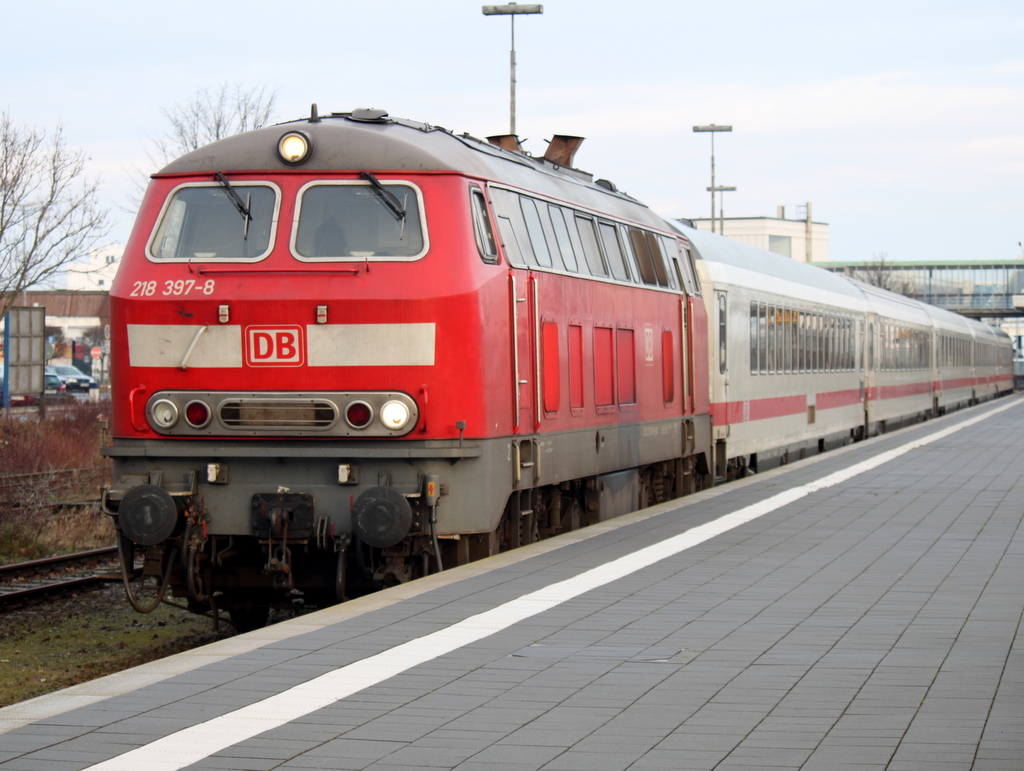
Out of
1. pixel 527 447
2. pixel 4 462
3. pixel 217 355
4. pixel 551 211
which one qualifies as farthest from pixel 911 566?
pixel 4 462

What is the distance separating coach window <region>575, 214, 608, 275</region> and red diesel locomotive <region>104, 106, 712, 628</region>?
78.8 inches

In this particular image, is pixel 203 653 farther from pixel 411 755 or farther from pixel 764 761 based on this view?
pixel 764 761

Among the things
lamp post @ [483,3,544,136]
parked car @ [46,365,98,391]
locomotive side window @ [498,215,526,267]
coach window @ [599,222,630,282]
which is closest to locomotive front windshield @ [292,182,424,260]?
locomotive side window @ [498,215,526,267]

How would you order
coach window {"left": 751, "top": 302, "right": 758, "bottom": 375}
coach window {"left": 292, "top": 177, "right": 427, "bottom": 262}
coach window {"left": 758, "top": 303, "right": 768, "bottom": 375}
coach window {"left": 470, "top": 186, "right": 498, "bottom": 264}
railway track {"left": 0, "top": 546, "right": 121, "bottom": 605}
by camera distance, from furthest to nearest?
coach window {"left": 758, "top": 303, "right": 768, "bottom": 375} < coach window {"left": 751, "top": 302, "right": 758, "bottom": 375} < railway track {"left": 0, "top": 546, "right": 121, "bottom": 605} < coach window {"left": 470, "top": 186, "right": 498, "bottom": 264} < coach window {"left": 292, "top": 177, "right": 427, "bottom": 262}

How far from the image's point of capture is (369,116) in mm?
9906

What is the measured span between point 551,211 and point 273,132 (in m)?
2.63

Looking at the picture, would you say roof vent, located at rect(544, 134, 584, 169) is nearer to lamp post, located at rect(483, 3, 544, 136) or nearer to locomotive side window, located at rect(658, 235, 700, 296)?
locomotive side window, located at rect(658, 235, 700, 296)

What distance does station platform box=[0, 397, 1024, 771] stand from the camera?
16.5 ft

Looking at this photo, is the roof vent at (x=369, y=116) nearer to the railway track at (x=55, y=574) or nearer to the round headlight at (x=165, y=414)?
the round headlight at (x=165, y=414)

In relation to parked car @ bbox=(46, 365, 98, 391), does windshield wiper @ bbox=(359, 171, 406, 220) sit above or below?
above

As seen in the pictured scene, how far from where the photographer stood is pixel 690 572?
9.54m

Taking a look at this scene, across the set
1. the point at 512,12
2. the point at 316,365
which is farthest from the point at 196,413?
the point at 512,12

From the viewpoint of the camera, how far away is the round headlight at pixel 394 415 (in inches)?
353

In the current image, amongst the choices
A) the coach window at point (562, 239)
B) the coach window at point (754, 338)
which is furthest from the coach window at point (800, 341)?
the coach window at point (562, 239)
